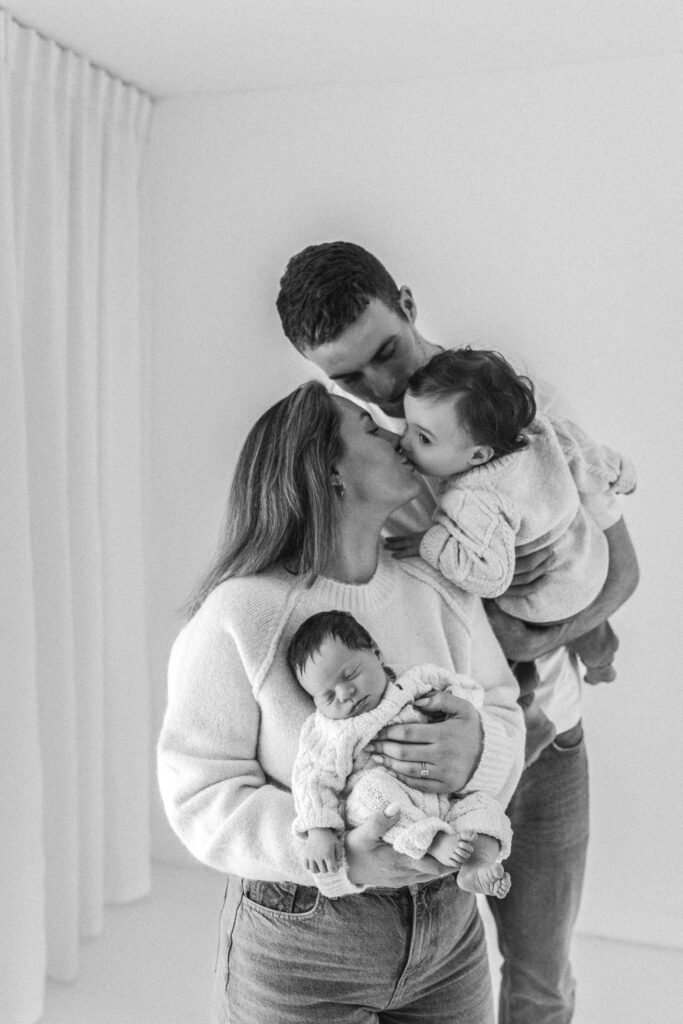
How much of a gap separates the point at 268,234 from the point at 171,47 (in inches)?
23.0

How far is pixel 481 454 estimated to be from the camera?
1569 mm

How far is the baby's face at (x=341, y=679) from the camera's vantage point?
132 cm

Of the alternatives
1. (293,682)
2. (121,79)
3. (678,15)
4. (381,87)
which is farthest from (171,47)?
(293,682)

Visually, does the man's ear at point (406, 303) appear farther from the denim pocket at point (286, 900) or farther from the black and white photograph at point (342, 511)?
the denim pocket at point (286, 900)

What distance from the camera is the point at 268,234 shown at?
10.0 ft

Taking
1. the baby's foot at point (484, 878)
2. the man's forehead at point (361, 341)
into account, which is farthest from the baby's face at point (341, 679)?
the man's forehead at point (361, 341)

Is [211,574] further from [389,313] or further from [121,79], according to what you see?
[121,79]

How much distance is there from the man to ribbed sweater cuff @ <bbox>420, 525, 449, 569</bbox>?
7.5 inches

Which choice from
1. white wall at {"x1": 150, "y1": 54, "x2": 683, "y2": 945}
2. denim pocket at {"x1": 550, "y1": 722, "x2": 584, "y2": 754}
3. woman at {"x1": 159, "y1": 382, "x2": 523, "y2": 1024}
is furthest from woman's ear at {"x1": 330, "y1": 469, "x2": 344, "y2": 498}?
white wall at {"x1": 150, "y1": 54, "x2": 683, "y2": 945}

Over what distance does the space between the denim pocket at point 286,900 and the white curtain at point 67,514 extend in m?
1.15

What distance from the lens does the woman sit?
1352 mm

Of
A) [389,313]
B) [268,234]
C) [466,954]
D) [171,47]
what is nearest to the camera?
[466,954]

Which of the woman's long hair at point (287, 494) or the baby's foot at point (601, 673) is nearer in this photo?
the woman's long hair at point (287, 494)

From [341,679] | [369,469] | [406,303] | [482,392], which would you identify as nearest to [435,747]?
[341,679]
